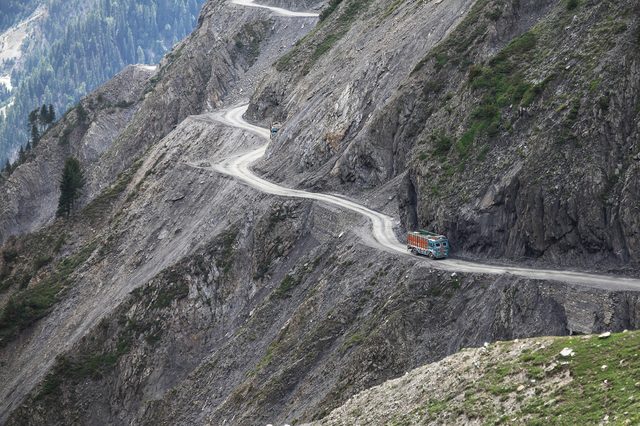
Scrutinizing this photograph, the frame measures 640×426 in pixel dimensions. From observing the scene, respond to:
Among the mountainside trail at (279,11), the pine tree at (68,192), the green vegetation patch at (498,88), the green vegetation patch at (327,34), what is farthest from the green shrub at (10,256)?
the green vegetation patch at (498,88)

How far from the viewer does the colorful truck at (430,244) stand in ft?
180

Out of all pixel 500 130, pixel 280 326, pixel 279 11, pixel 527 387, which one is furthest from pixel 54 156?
pixel 527 387

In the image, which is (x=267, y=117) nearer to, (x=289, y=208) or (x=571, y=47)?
(x=289, y=208)

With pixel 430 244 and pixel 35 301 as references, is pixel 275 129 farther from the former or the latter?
pixel 430 244

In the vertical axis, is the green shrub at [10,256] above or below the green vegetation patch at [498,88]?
below

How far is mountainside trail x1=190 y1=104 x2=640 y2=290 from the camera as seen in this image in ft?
151

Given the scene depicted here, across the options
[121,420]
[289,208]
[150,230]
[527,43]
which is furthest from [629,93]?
[150,230]

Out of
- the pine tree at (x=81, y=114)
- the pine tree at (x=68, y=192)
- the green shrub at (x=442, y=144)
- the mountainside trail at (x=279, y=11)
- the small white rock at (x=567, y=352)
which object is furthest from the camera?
the pine tree at (x=81, y=114)

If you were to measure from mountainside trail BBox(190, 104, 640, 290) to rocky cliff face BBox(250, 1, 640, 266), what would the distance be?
1.72m

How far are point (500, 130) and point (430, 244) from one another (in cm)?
860

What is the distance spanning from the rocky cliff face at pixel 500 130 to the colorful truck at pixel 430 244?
1.30 metres

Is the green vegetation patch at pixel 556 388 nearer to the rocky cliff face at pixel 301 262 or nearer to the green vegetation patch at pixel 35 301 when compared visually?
the rocky cliff face at pixel 301 262

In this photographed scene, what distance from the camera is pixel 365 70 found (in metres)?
83.1

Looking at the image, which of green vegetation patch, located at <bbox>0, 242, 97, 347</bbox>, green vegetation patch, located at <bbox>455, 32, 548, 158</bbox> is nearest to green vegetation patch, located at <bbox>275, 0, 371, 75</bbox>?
green vegetation patch, located at <bbox>0, 242, 97, 347</bbox>
